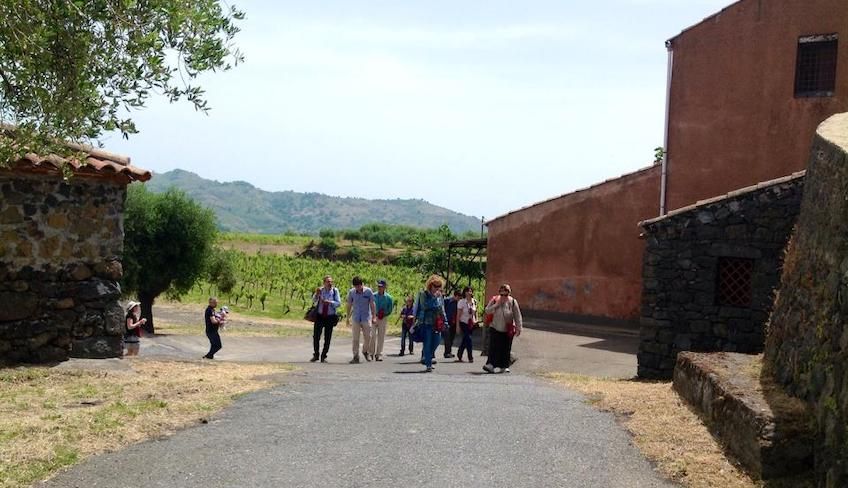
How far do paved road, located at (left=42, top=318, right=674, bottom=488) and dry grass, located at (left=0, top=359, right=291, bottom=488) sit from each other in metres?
0.30

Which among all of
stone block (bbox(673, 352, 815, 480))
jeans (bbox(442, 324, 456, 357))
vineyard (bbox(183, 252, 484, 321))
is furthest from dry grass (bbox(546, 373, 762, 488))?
vineyard (bbox(183, 252, 484, 321))

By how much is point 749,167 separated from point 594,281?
5040 mm

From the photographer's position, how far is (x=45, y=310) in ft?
43.9

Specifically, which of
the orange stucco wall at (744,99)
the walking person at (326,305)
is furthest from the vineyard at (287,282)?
the walking person at (326,305)

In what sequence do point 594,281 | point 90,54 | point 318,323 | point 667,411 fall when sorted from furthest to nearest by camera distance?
point 594,281, point 318,323, point 667,411, point 90,54

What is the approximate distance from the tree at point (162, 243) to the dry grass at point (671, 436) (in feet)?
78.0

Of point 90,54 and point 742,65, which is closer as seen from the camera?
point 90,54

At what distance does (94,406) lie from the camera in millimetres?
10117

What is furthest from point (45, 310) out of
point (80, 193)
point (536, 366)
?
point (536, 366)

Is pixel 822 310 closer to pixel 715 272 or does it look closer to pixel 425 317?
pixel 715 272

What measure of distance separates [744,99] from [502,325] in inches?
418

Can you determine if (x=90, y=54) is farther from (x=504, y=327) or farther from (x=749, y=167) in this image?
(x=749, y=167)

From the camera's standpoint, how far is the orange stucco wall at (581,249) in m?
25.4

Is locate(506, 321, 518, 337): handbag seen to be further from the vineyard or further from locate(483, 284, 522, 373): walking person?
the vineyard
